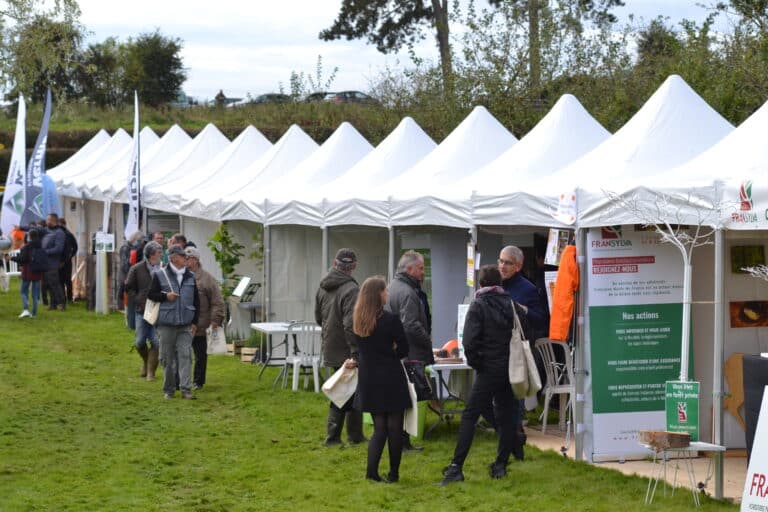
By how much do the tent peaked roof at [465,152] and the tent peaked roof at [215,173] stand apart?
20.3ft

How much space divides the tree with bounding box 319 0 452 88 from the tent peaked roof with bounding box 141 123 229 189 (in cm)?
1582

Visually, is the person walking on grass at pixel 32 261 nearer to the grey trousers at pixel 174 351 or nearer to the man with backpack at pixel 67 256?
the man with backpack at pixel 67 256

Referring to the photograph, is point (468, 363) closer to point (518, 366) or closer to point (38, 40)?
point (518, 366)

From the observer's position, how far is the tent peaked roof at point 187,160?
Result: 22.5 meters

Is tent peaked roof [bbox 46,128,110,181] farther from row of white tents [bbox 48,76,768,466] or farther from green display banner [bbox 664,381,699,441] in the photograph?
green display banner [bbox 664,381,699,441]

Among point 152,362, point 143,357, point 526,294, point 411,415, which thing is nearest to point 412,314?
point 526,294

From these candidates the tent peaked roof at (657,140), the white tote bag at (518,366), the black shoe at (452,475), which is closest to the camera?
the white tote bag at (518,366)

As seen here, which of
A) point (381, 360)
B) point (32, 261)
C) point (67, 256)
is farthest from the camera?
point (67, 256)

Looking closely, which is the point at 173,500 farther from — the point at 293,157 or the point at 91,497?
the point at 293,157

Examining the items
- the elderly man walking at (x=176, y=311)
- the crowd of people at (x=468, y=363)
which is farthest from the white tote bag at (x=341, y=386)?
the elderly man walking at (x=176, y=311)

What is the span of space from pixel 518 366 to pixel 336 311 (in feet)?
7.08

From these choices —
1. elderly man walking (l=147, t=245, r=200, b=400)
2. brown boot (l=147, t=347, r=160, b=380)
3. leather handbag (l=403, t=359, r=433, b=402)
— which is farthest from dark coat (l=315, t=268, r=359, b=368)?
brown boot (l=147, t=347, r=160, b=380)

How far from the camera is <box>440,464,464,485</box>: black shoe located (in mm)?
9258

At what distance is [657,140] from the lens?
1032cm
